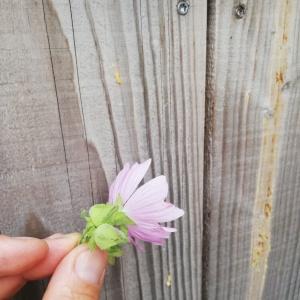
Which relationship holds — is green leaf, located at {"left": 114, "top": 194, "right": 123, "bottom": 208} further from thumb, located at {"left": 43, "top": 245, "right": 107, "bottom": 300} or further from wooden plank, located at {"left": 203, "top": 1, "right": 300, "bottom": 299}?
wooden plank, located at {"left": 203, "top": 1, "right": 300, "bottom": 299}

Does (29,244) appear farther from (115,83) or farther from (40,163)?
(115,83)

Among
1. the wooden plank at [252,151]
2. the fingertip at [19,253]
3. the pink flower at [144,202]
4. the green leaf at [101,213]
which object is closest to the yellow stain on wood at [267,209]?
the wooden plank at [252,151]

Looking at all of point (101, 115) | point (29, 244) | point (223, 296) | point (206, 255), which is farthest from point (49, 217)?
point (223, 296)

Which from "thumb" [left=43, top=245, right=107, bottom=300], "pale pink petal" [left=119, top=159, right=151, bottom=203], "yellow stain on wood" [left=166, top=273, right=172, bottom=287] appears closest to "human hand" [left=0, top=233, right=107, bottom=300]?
"thumb" [left=43, top=245, right=107, bottom=300]

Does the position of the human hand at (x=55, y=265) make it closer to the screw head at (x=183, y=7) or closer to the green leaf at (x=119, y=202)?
the green leaf at (x=119, y=202)

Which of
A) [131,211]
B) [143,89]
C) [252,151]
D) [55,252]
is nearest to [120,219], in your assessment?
[131,211]

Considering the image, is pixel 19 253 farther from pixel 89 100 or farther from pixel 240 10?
pixel 240 10

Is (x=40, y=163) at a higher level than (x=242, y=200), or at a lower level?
higher
